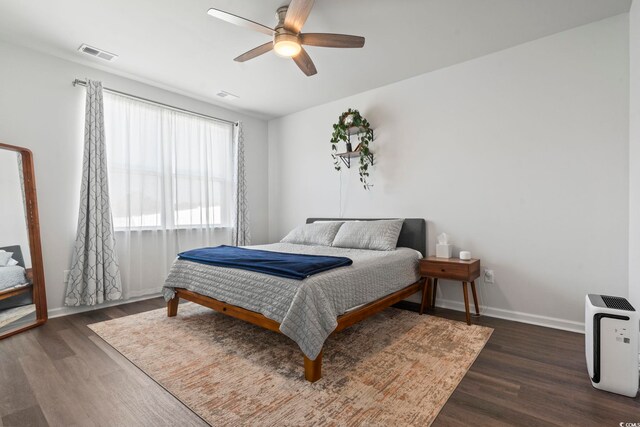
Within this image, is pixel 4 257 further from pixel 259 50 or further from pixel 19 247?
pixel 259 50

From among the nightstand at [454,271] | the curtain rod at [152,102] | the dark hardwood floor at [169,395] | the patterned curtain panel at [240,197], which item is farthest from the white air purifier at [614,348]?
the curtain rod at [152,102]

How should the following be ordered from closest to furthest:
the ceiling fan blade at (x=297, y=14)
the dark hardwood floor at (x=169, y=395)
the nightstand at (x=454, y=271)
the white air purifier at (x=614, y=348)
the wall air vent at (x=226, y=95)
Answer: the dark hardwood floor at (x=169, y=395)
the white air purifier at (x=614, y=348)
the ceiling fan blade at (x=297, y=14)
the nightstand at (x=454, y=271)
the wall air vent at (x=226, y=95)

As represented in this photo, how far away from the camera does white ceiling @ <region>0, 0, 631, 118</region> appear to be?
2.41 m

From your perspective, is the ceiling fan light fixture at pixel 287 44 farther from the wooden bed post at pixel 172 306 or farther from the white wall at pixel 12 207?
the white wall at pixel 12 207

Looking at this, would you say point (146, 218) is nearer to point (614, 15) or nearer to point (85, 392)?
point (85, 392)

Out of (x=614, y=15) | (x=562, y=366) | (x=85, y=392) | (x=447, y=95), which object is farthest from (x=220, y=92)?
(x=562, y=366)

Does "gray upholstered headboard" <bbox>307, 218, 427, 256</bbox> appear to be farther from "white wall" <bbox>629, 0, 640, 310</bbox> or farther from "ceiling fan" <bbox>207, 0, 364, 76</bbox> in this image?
"ceiling fan" <bbox>207, 0, 364, 76</bbox>

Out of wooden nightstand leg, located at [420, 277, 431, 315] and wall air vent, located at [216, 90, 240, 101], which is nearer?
wooden nightstand leg, located at [420, 277, 431, 315]

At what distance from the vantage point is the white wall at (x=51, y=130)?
296 centimetres

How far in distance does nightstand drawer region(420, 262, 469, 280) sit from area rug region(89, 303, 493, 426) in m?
0.44

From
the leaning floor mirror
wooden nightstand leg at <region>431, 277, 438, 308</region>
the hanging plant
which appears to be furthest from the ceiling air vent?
wooden nightstand leg at <region>431, 277, 438, 308</region>

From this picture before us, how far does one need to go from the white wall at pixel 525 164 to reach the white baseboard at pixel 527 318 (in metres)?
0.01

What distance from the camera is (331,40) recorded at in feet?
7.85

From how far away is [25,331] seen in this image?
2719 millimetres
